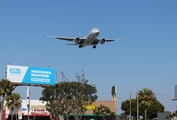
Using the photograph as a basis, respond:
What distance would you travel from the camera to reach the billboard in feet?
307

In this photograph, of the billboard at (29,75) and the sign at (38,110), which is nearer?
the billboard at (29,75)

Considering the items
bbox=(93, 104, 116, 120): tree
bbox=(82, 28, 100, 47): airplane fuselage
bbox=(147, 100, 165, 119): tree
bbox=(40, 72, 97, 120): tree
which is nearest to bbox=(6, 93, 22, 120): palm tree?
bbox=(40, 72, 97, 120): tree

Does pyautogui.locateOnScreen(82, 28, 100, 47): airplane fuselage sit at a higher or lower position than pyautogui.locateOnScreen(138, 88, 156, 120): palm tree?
higher

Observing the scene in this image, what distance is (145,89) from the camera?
83.4 metres

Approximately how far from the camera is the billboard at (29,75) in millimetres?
93562

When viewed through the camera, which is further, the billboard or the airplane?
the billboard

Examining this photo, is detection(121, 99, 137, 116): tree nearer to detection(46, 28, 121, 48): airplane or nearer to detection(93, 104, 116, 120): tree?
detection(93, 104, 116, 120): tree

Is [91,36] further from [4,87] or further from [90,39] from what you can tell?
[4,87]

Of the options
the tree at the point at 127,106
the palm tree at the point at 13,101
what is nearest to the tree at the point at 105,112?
the palm tree at the point at 13,101

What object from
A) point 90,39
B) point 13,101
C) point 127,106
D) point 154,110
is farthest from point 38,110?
point 90,39

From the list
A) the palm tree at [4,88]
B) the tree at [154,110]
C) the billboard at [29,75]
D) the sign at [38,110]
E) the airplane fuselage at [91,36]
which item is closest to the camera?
the airplane fuselage at [91,36]

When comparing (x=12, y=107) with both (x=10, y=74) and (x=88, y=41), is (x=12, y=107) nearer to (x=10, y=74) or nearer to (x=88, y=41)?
(x=10, y=74)

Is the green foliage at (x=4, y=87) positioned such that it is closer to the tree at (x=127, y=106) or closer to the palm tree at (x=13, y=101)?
the palm tree at (x=13, y=101)

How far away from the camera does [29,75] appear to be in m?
95.4
